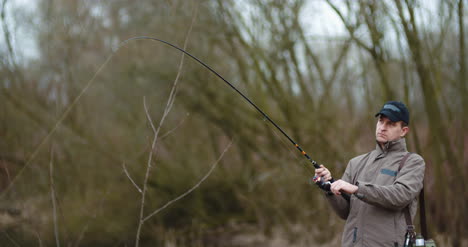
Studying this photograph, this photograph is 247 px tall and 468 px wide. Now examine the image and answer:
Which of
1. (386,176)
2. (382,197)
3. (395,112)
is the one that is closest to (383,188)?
(382,197)

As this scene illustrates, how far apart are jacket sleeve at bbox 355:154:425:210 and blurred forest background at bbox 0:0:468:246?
3959 mm

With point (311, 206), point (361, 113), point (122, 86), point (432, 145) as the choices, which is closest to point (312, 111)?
point (361, 113)

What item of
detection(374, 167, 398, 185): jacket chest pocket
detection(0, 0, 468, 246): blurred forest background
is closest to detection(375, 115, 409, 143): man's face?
detection(374, 167, 398, 185): jacket chest pocket

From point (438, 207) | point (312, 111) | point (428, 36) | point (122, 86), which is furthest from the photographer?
point (122, 86)

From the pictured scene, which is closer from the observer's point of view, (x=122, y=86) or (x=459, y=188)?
(x=459, y=188)

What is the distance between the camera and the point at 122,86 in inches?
374

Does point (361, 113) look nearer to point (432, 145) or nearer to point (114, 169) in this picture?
point (432, 145)

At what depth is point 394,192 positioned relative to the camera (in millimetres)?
2271

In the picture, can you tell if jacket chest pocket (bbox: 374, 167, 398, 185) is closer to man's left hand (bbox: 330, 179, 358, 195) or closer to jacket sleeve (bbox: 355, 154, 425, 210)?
jacket sleeve (bbox: 355, 154, 425, 210)

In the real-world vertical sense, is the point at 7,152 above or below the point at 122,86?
below

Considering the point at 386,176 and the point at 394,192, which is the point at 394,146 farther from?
the point at 394,192

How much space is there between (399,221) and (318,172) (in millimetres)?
439

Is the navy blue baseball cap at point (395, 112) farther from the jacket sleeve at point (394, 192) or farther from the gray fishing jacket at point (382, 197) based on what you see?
the jacket sleeve at point (394, 192)

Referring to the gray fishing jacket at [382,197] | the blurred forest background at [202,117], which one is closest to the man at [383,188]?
the gray fishing jacket at [382,197]
